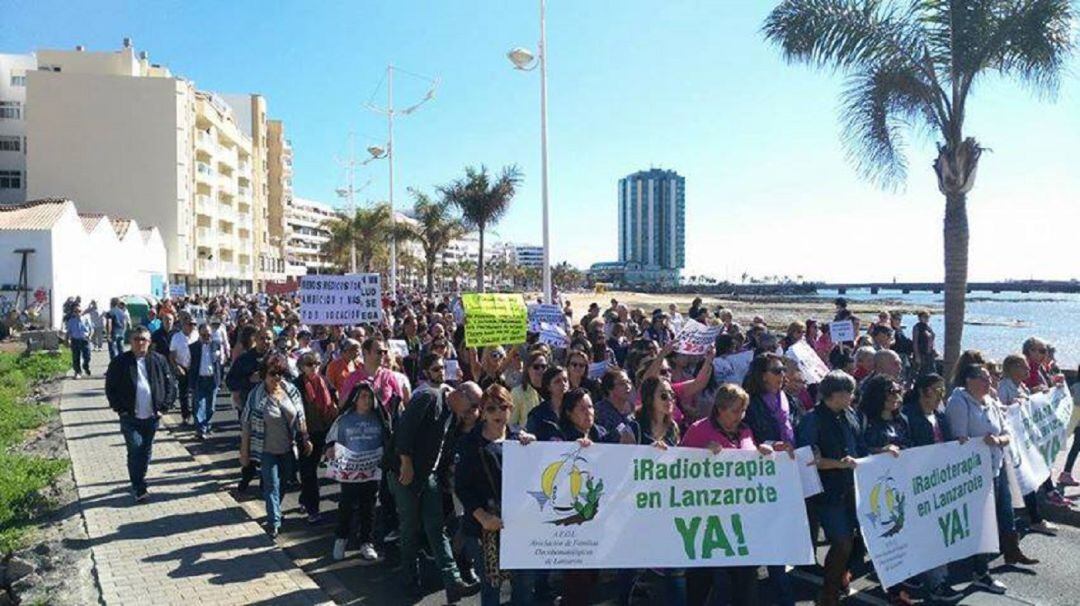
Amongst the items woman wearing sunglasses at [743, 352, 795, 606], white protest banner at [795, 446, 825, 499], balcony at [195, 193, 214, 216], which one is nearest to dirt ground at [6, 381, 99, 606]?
woman wearing sunglasses at [743, 352, 795, 606]

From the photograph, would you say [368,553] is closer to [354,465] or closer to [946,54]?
[354,465]

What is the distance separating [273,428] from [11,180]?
63443 millimetres

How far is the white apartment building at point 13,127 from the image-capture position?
191 feet

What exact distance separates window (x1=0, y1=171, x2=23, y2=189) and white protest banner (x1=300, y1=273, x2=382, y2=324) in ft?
190

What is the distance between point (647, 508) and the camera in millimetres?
5293

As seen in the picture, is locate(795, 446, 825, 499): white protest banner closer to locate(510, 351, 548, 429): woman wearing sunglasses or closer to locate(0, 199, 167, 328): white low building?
locate(510, 351, 548, 429): woman wearing sunglasses

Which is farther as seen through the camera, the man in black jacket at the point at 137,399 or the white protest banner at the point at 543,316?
the white protest banner at the point at 543,316

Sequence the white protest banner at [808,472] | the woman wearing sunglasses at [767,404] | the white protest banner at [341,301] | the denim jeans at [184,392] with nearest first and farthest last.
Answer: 1. the white protest banner at [808,472]
2. the woman wearing sunglasses at [767,404]
3. the white protest banner at [341,301]
4. the denim jeans at [184,392]

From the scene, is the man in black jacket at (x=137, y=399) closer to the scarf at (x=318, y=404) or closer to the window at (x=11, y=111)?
the scarf at (x=318, y=404)

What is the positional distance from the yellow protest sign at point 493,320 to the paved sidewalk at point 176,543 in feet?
11.2

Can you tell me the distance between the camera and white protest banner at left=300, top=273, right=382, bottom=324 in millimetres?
12336

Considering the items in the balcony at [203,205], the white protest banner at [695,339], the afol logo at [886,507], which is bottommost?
the afol logo at [886,507]

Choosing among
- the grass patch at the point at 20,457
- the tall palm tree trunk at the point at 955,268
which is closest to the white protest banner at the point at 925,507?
the tall palm tree trunk at the point at 955,268

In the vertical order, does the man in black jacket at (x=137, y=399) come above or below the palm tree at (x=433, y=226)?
below
